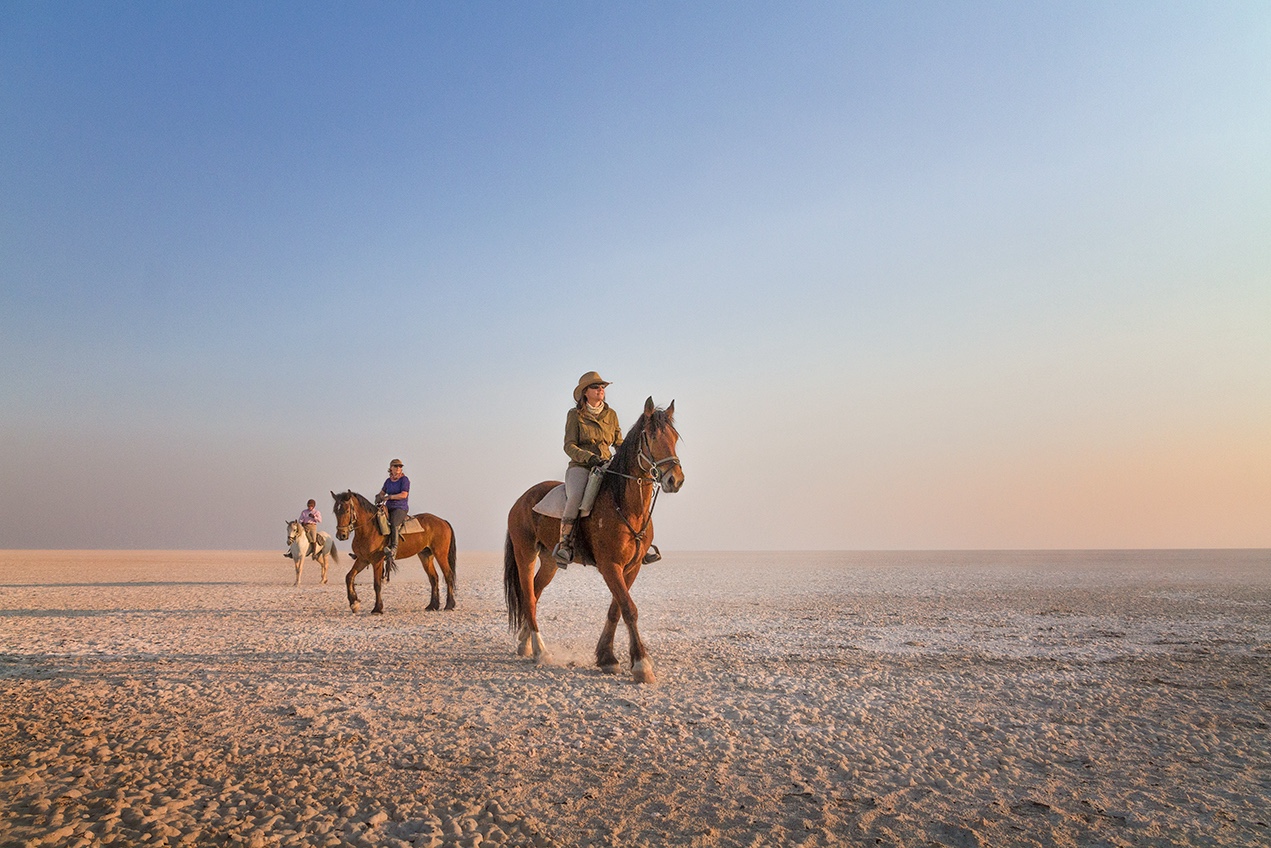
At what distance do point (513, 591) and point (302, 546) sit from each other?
1688 cm

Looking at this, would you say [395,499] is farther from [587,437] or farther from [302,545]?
[302,545]

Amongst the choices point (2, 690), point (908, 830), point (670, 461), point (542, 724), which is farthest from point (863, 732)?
point (2, 690)

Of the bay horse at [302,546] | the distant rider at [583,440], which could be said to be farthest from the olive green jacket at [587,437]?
the bay horse at [302,546]

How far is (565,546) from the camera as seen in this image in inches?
344

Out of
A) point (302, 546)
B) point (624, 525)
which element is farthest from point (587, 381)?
point (302, 546)

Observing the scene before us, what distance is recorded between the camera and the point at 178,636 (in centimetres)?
1113

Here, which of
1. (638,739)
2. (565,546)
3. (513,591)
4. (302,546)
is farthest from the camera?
(302,546)

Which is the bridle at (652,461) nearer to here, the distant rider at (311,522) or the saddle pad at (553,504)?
the saddle pad at (553,504)

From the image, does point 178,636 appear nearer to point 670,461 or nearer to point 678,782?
point 670,461

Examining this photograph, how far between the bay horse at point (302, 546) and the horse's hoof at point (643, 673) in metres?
17.7

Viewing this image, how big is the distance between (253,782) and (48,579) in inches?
1077

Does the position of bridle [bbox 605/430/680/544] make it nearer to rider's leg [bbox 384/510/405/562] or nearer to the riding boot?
the riding boot

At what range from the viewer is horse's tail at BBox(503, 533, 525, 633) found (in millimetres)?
9625

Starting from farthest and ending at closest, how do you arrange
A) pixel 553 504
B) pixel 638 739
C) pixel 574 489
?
pixel 553 504 < pixel 574 489 < pixel 638 739
